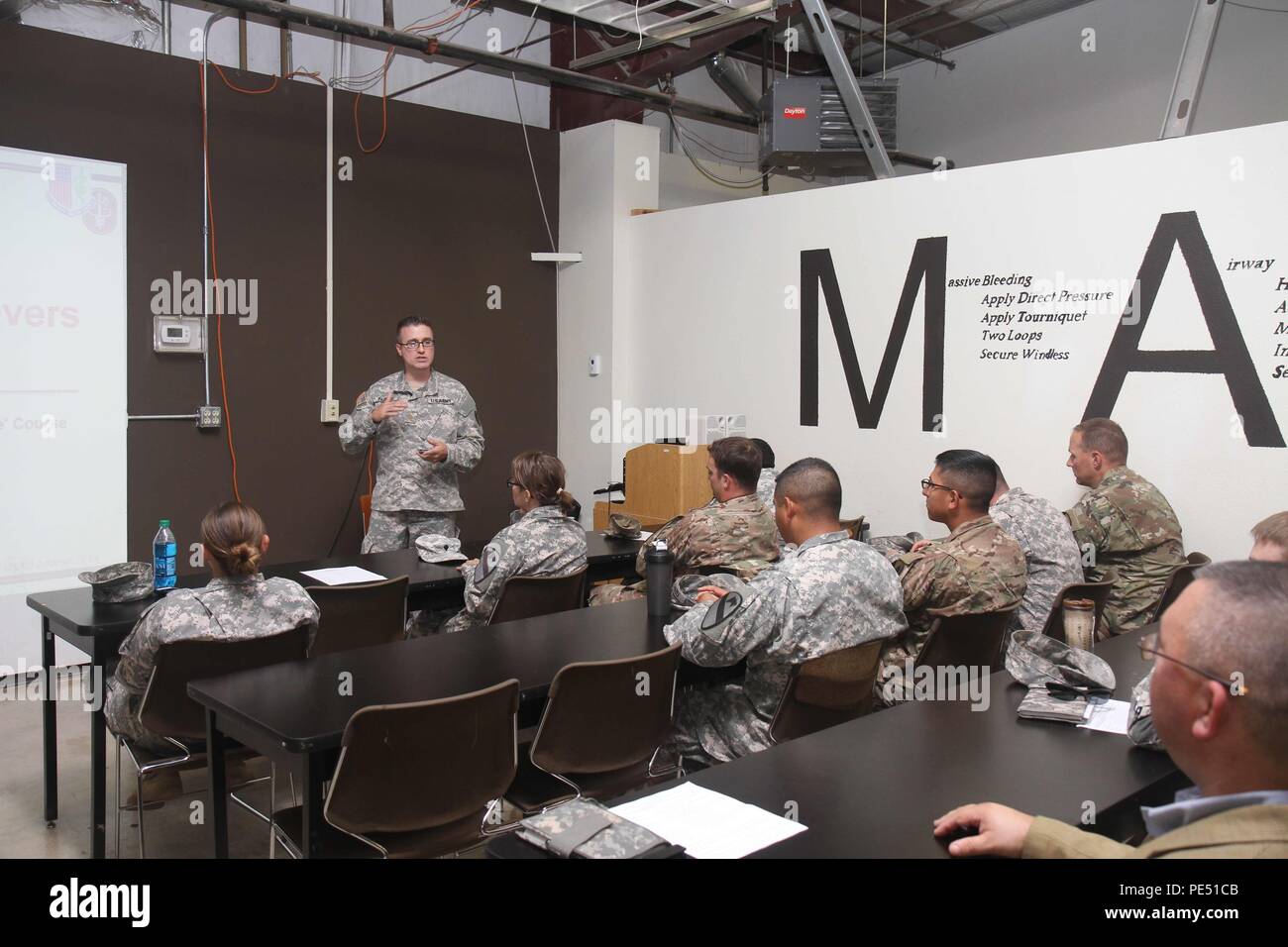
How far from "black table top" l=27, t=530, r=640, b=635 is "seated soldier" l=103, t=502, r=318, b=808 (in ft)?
0.80

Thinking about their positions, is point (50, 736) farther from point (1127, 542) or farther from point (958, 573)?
point (1127, 542)

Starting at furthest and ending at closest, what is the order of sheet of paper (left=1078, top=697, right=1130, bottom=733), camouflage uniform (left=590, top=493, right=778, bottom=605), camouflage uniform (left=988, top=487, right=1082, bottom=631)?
camouflage uniform (left=988, top=487, right=1082, bottom=631), camouflage uniform (left=590, top=493, right=778, bottom=605), sheet of paper (left=1078, top=697, right=1130, bottom=733)

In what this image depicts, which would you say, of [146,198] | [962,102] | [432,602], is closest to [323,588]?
[432,602]

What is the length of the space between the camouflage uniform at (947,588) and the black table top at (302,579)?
1355mm

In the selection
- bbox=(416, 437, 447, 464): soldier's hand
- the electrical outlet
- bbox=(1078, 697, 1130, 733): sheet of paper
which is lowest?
bbox=(1078, 697, 1130, 733): sheet of paper

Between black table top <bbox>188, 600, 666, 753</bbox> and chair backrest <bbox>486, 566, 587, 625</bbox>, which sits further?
chair backrest <bbox>486, 566, 587, 625</bbox>

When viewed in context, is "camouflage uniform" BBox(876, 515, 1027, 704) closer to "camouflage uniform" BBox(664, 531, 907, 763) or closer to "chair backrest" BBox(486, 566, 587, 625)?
"camouflage uniform" BBox(664, 531, 907, 763)

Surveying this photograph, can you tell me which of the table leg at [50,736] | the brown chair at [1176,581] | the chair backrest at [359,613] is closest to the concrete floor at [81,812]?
the table leg at [50,736]

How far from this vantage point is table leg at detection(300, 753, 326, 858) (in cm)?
221

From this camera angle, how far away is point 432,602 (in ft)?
13.1

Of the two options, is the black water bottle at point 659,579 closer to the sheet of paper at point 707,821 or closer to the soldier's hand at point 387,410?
the sheet of paper at point 707,821

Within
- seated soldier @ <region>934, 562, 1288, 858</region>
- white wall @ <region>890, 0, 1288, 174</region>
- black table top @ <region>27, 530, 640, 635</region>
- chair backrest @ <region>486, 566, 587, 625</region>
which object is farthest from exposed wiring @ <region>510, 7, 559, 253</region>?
seated soldier @ <region>934, 562, 1288, 858</region>

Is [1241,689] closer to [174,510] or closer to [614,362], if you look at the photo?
[174,510]
